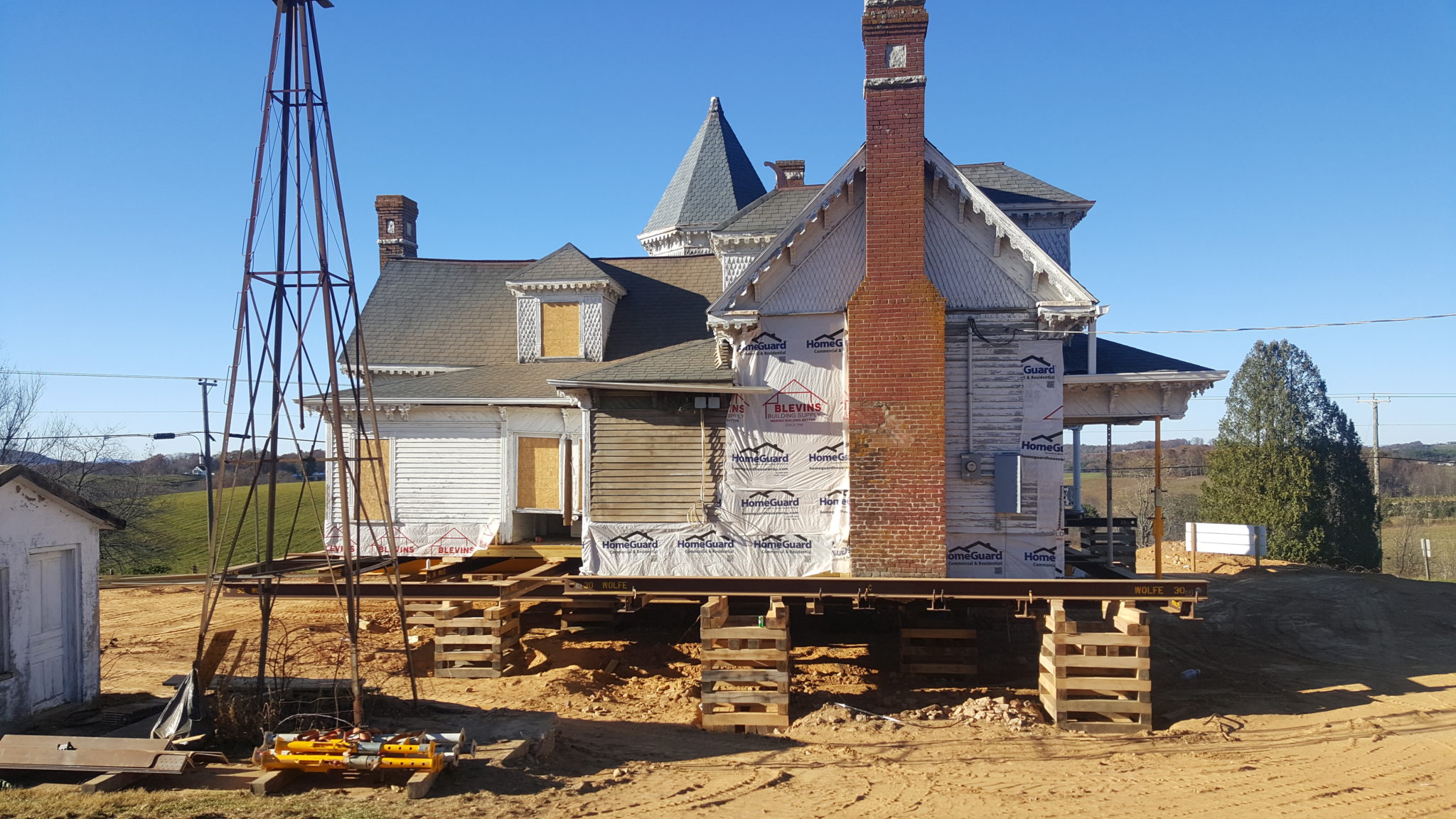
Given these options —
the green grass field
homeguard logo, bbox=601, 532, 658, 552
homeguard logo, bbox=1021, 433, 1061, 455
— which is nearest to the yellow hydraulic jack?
homeguard logo, bbox=601, 532, 658, 552

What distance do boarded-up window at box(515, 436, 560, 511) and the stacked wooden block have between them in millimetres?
3297

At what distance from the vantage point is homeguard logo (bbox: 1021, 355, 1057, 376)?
38.6ft

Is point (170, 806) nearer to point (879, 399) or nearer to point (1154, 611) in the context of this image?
point (879, 399)

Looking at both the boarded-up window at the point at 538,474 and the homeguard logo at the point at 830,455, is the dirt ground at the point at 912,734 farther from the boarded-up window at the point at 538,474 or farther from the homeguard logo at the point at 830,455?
the homeguard logo at the point at 830,455

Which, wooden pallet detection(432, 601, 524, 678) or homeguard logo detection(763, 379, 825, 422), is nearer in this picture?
wooden pallet detection(432, 601, 524, 678)

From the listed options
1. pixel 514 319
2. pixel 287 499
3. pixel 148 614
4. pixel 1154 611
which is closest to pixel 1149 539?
pixel 1154 611

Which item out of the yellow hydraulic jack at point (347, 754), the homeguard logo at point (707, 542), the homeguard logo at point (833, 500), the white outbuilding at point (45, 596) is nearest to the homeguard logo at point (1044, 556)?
the homeguard logo at point (833, 500)

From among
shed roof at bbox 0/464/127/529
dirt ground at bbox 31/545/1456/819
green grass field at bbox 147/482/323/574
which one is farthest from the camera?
green grass field at bbox 147/482/323/574

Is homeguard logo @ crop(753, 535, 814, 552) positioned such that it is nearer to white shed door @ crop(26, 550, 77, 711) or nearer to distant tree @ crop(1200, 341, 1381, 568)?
white shed door @ crop(26, 550, 77, 711)

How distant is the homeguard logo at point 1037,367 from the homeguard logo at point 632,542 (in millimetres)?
6133

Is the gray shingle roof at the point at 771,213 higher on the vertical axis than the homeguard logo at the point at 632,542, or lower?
higher

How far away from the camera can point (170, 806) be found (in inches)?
275

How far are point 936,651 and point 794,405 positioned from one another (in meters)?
4.37

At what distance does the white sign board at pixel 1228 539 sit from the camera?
80.4 ft
